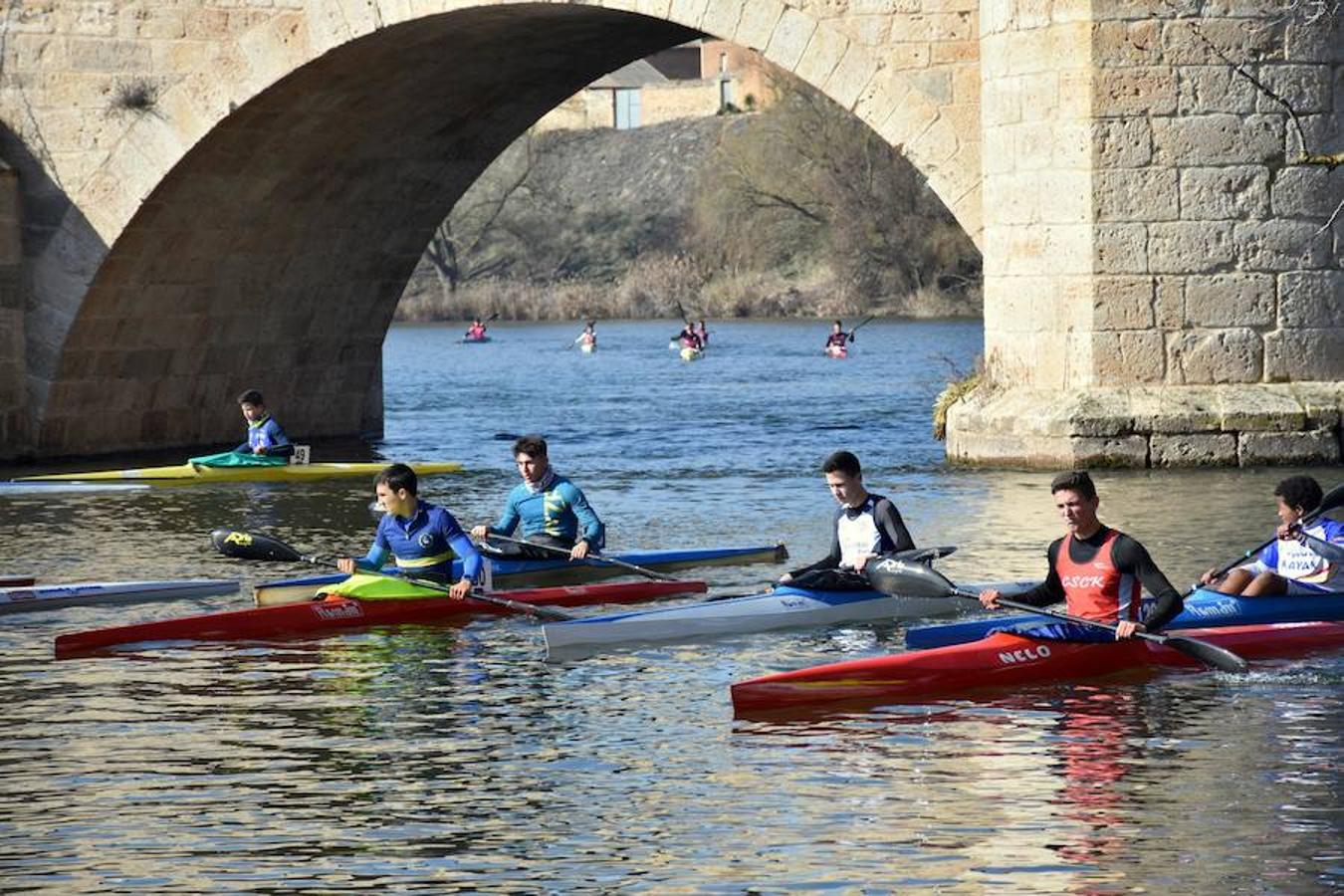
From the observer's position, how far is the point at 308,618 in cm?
1342

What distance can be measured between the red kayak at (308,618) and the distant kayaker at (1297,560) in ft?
12.3

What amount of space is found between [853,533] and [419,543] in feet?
7.96

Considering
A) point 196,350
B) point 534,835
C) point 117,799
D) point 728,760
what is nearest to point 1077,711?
point 728,760

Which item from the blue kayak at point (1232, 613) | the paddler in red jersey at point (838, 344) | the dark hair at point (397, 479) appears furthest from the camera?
the paddler in red jersey at point (838, 344)

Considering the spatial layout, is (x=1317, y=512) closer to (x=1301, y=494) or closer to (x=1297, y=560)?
(x=1301, y=494)

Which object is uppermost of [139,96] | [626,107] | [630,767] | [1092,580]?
[626,107]

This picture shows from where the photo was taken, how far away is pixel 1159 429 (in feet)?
62.8

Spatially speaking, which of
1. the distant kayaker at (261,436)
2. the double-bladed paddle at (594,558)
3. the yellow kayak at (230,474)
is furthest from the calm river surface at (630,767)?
the distant kayaker at (261,436)

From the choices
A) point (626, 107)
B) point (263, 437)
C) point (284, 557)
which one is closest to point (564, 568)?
point (284, 557)

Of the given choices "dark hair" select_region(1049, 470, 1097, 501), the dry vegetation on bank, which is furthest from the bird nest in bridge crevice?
the dry vegetation on bank

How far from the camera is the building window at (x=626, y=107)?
313 feet

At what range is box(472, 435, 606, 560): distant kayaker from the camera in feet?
49.2

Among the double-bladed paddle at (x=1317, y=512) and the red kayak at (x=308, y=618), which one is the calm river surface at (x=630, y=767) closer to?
the red kayak at (x=308, y=618)

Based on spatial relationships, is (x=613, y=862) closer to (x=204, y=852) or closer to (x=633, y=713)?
(x=204, y=852)
